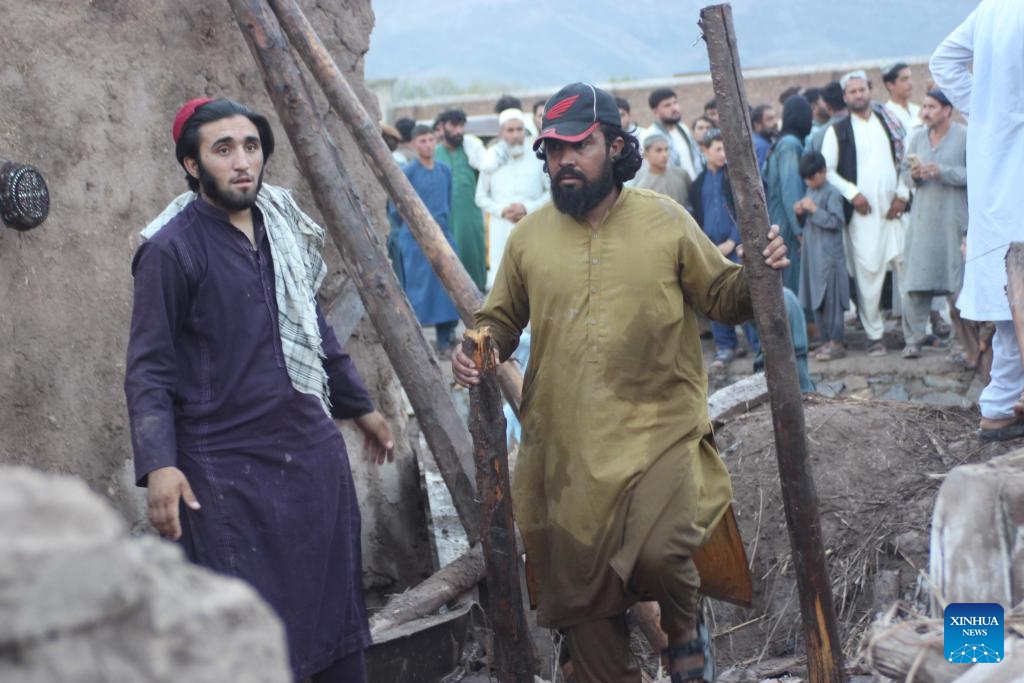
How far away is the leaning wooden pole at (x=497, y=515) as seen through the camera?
4023 millimetres

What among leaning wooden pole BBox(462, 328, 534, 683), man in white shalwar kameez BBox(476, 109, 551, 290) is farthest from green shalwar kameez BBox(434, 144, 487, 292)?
leaning wooden pole BBox(462, 328, 534, 683)

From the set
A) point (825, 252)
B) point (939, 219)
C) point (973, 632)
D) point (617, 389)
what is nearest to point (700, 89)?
point (825, 252)

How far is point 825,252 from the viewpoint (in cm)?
997

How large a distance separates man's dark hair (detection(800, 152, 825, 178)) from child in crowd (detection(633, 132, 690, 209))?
105 centimetres

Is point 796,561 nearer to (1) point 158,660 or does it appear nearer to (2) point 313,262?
(2) point 313,262

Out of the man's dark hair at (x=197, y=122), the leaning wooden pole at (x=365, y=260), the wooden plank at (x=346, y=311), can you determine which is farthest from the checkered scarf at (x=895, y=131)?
the man's dark hair at (x=197, y=122)

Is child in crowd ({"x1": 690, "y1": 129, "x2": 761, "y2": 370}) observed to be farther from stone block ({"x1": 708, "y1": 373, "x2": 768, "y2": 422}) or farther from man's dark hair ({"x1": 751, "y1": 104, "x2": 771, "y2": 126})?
stone block ({"x1": 708, "y1": 373, "x2": 768, "y2": 422})

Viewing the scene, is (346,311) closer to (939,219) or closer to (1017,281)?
(1017,281)

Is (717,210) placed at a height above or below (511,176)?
below

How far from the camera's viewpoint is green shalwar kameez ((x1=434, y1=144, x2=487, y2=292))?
41.4 ft

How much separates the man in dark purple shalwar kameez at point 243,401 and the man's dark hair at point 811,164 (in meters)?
6.72

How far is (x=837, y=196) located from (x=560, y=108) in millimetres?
6393

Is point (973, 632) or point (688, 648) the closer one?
point (973, 632)

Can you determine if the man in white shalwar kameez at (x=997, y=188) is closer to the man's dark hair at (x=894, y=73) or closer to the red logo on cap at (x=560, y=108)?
the red logo on cap at (x=560, y=108)
